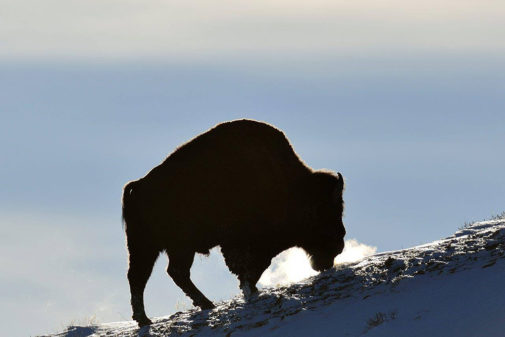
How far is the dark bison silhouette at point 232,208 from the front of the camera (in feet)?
47.1

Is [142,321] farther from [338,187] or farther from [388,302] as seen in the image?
[388,302]

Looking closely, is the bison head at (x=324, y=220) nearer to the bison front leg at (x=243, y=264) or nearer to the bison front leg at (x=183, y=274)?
the bison front leg at (x=243, y=264)

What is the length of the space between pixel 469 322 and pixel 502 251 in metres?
3.00

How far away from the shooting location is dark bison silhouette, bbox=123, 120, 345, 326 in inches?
566

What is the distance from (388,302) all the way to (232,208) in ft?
14.6

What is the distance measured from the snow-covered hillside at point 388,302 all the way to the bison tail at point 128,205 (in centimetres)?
186

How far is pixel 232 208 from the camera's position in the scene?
14.7m

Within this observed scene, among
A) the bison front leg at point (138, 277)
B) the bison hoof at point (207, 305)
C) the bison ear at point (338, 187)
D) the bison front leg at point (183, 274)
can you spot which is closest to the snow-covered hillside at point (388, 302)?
the bison hoof at point (207, 305)

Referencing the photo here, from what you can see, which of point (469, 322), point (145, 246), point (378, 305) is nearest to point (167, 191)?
point (145, 246)

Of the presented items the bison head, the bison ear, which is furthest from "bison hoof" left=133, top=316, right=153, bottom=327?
the bison ear

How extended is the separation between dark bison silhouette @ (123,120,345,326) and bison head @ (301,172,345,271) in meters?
0.02

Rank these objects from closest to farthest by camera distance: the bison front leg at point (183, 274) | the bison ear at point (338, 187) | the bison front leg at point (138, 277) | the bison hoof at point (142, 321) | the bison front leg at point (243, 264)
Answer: the bison hoof at point (142, 321)
the bison front leg at point (138, 277)
the bison front leg at point (183, 274)
the bison front leg at point (243, 264)
the bison ear at point (338, 187)

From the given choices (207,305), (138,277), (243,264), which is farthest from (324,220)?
(138,277)

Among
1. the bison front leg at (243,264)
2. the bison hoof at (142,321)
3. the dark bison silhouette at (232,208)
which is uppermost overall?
the dark bison silhouette at (232,208)
